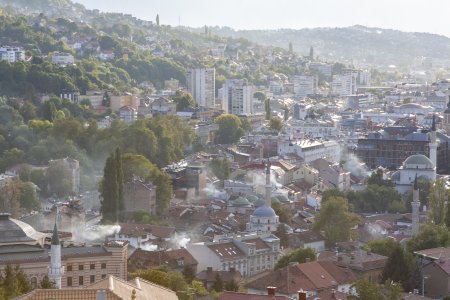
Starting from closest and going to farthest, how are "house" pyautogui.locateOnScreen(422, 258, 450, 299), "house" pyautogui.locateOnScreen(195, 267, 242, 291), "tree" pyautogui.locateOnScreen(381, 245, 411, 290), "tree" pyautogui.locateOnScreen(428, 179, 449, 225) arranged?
"tree" pyautogui.locateOnScreen(381, 245, 411, 290) → "house" pyautogui.locateOnScreen(422, 258, 450, 299) → "house" pyautogui.locateOnScreen(195, 267, 242, 291) → "tree" pyautogui.locateOnScreen(428, 179, 449, 225)

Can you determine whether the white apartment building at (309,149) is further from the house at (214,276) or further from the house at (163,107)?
the house at (214,276)

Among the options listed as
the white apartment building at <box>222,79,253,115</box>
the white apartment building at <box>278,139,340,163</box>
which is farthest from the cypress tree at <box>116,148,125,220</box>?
the white apartment building at <box>222,79,253,115</box>

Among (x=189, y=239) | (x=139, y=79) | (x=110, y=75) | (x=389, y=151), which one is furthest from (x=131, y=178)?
(x=139, y=79)

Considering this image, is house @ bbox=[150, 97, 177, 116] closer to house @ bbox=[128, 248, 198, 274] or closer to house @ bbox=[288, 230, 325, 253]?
house @ bbox=[288, 230, 325, 253]

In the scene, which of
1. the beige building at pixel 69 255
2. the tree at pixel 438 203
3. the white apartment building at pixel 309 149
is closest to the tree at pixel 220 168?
the white apartment building at pixel 309 149

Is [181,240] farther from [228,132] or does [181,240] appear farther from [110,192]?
[228,132]

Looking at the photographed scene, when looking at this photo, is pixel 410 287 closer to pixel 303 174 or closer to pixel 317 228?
pixel 317 228
